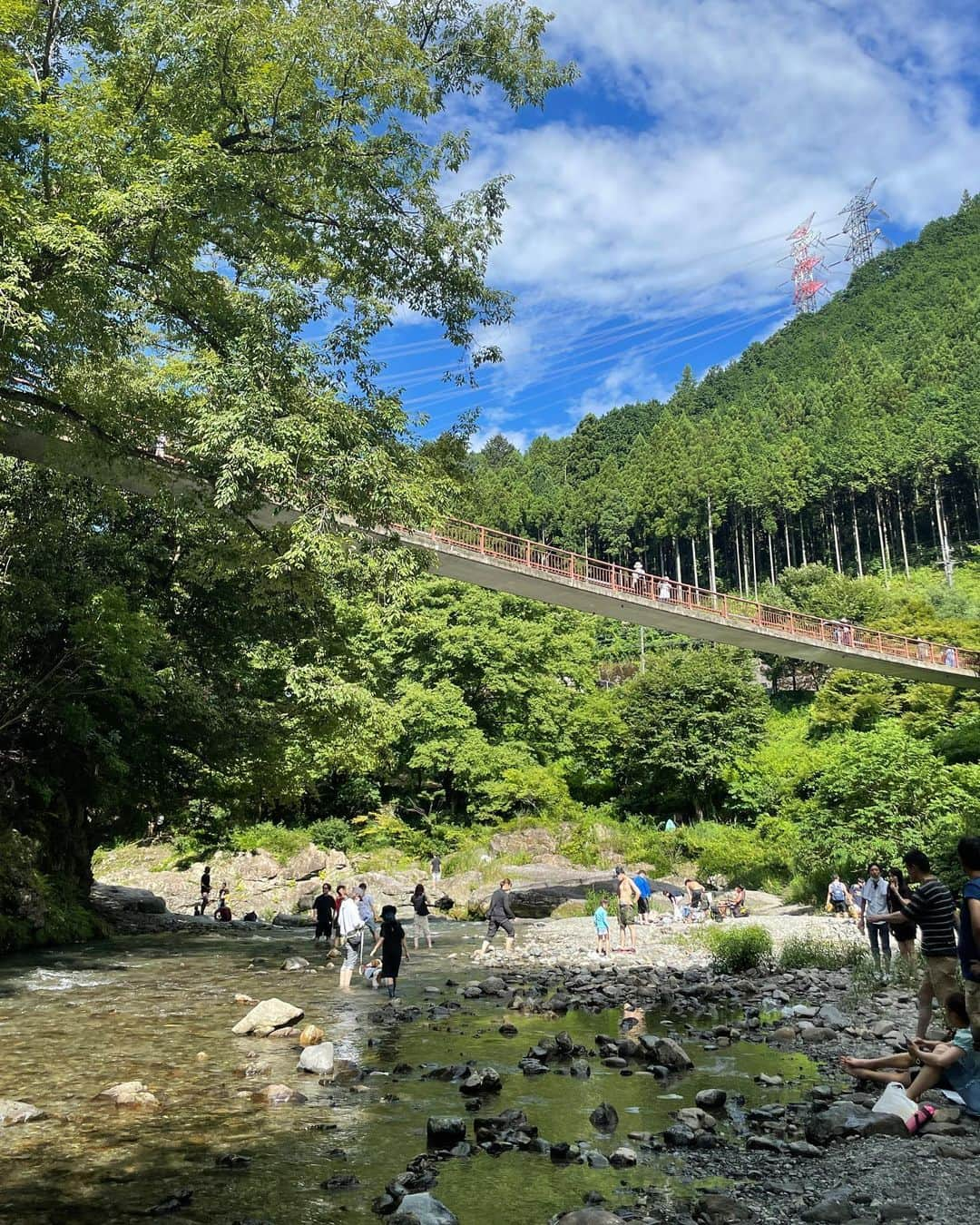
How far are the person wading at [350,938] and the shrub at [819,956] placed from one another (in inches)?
260

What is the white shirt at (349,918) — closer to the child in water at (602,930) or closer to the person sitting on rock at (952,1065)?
the child in water at (602,930)

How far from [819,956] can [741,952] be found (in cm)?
125

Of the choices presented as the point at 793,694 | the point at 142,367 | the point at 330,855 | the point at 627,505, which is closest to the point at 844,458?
the point at 627,505

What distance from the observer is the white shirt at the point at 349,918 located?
47.0 feet

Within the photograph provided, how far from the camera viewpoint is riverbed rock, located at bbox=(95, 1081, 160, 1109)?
257 inches

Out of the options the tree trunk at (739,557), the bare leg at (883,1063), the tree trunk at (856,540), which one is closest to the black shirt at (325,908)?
the bare leg at (883,1063)

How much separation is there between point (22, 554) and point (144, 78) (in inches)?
305

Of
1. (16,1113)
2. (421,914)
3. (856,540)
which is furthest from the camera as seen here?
(856,540)

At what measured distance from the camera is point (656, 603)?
2347 cm

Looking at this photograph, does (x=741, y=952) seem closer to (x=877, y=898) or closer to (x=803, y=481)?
(x=877, y=898)

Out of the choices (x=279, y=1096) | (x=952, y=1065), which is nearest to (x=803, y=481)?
(x=952, y=1065)

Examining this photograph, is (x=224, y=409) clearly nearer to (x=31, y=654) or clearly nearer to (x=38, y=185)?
(x=38, y=185)

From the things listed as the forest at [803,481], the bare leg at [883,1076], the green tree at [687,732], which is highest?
the forest at [803,481]

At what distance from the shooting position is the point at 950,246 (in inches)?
4648
